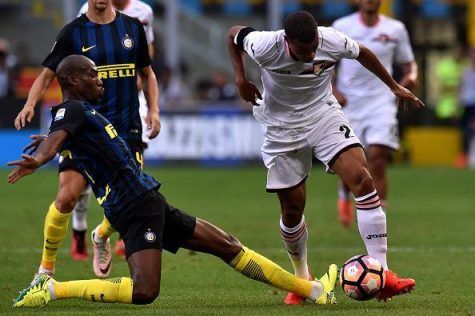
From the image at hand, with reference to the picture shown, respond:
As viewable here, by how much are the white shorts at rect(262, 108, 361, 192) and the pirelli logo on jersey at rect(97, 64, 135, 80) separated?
1380 millimetres

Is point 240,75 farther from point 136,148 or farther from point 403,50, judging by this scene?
point 403,50

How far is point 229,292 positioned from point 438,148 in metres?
16.6

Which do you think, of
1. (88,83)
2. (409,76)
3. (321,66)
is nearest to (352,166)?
(321,66)

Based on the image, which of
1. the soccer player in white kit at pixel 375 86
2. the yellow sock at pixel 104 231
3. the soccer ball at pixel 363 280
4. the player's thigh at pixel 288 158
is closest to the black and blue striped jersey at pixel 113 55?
the yellow sock at pixel 104 231

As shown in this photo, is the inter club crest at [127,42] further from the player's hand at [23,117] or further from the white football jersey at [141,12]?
the white football jersey at [141,12]

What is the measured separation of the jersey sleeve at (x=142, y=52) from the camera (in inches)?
391

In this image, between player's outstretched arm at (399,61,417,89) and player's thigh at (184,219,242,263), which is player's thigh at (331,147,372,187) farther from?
player's outstretched arm at (399,61,417,89)

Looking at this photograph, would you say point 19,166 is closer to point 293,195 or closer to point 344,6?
point 293,195

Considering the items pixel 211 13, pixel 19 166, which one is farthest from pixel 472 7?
pixel 19 166

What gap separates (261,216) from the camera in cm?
1514

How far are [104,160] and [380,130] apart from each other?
562 centimetres

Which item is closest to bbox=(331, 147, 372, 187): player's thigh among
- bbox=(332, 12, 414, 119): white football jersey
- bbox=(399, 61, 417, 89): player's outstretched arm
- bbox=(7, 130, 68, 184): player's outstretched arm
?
bbox=(7, 130, 68, 184): player's outstretched arm

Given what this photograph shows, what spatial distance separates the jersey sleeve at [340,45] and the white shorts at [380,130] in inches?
170

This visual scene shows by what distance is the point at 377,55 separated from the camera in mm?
12969
